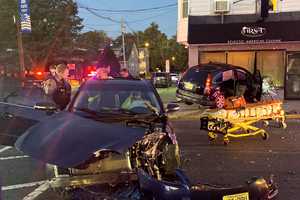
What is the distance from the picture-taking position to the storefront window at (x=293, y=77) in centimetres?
2183

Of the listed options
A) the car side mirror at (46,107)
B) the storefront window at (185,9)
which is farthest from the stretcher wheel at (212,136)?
the storefront window at (185,9)

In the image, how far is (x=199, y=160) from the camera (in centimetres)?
948

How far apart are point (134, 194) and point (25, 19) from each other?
28.2 meters

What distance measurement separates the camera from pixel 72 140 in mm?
5016

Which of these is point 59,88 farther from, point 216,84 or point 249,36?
point 249,36

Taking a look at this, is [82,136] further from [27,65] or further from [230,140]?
[27,65]

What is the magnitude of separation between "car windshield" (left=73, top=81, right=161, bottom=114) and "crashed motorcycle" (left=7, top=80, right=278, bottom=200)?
0.96 m

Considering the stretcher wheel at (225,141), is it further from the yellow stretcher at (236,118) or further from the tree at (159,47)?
the tree at (159,47)

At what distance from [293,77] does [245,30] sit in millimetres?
3062

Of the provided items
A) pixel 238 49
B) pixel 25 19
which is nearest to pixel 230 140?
pixel 238 49

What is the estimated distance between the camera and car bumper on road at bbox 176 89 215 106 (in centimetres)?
1656

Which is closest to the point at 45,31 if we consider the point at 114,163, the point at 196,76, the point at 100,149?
the point at 196,76

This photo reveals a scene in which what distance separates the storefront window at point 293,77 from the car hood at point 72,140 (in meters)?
17.5

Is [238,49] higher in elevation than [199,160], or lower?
higher
